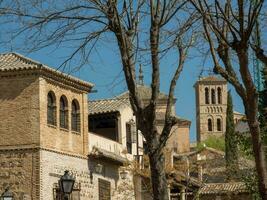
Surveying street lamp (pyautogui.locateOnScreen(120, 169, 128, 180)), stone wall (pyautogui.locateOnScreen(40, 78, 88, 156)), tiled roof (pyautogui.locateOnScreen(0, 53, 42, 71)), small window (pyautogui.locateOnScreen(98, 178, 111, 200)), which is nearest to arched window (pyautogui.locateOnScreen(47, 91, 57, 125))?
stone wall (pyautogui.locateOnScreen(40, 78, 88, 156))

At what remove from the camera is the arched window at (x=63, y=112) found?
30844mm

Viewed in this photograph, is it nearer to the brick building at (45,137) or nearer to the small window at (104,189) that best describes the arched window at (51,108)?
the brick building at (45,137)

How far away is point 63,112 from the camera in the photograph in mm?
31125

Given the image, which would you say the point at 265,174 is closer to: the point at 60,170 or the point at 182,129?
the point at 60,170

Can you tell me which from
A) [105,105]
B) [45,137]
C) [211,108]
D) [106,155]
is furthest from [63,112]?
[211,108]

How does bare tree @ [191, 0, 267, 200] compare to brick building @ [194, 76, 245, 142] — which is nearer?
bare tree @ [191, 0, 267, 200]

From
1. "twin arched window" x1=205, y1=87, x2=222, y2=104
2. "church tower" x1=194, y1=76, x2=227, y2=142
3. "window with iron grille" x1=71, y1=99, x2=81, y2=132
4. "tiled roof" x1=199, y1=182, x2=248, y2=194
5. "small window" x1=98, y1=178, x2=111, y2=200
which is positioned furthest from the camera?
"twin arched window" x1=205, y1=87, x2=222, y2=104

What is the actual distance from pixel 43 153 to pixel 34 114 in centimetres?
153

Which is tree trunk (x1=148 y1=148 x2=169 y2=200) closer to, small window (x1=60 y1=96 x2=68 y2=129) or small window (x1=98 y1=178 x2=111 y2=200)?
small window (x1=60 y1=96 x2=68 y2=129)

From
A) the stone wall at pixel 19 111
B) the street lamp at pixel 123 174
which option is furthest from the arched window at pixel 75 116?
the street lamp at pixel 123 174

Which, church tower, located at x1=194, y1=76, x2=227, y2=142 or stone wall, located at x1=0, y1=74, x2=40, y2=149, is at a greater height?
church tower, located at x1=194, y1=76, x2=227, y2=142

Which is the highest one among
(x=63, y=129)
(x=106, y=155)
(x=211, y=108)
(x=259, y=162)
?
(x=211, y=108)

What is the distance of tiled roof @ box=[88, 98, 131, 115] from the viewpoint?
36.1m

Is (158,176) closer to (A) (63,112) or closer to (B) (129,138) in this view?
(A) (63,112)
